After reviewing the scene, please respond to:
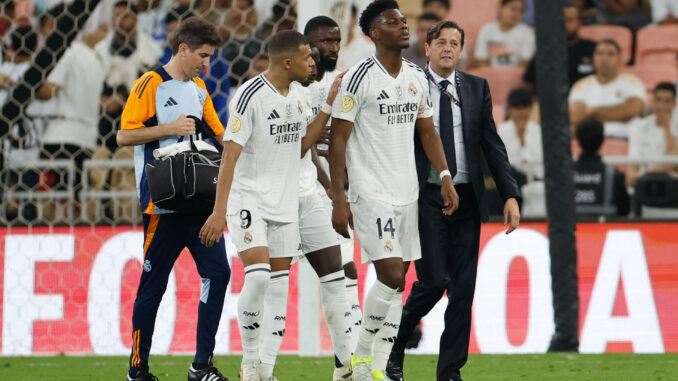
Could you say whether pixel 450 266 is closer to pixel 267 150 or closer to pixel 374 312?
pixel 374 312

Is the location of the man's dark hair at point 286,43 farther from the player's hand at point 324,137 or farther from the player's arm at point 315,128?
the player's hand at point 324,137

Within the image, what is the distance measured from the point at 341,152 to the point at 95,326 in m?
4.08

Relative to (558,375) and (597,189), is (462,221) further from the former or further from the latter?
(597,189)

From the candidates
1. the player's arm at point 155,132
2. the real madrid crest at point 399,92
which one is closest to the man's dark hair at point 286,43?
the real madrid crest at point 399,92

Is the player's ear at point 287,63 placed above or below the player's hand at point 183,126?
above

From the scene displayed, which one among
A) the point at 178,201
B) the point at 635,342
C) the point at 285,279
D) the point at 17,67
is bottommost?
the point at 635,342

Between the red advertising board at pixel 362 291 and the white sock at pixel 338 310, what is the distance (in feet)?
9.58

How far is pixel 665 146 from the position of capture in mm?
11703

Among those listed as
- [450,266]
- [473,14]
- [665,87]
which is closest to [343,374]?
[450,266]

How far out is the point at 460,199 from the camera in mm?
6023

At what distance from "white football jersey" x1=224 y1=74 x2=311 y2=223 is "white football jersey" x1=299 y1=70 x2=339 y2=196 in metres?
0.40

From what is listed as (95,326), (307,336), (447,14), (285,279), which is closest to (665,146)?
(447,14)

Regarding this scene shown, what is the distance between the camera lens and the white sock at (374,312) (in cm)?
559

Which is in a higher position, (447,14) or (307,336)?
(447,14)
